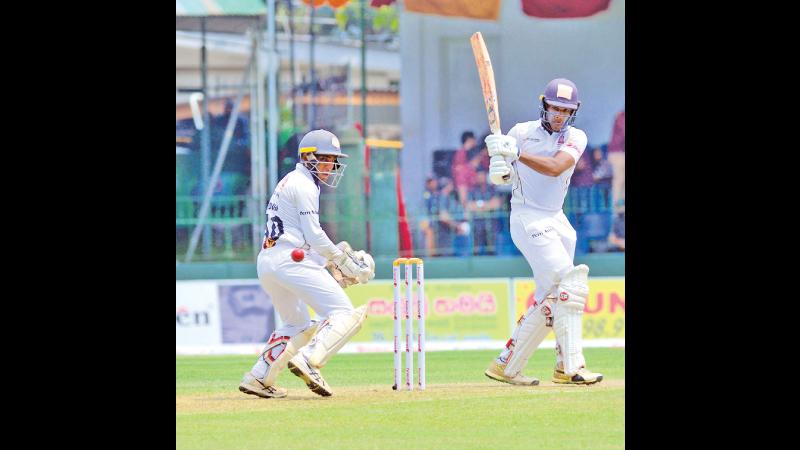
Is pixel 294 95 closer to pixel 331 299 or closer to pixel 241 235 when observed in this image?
pixel 241 235

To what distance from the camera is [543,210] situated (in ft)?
29.1

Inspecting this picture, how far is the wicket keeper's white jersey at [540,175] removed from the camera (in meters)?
8.82

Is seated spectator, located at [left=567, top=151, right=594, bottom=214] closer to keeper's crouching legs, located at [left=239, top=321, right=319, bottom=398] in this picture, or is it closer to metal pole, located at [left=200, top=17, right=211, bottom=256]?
metal pole, located at [left=200, top=17, right=211, bottom=256]

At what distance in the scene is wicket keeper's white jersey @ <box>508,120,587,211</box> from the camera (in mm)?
8820

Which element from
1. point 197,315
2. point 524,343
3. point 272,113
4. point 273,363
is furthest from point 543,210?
point 272,113

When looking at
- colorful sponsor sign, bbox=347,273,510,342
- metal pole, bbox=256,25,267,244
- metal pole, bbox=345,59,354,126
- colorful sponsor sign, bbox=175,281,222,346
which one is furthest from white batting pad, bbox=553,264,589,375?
metal pole, bbox=345,59,354,126

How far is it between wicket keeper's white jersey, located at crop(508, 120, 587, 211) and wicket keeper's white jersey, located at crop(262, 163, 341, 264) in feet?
4.29

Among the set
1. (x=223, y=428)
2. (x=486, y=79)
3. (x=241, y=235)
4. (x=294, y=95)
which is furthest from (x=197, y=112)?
(x=223, y=428)

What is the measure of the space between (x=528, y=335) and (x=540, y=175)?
3.35 ft

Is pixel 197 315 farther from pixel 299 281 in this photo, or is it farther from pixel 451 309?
pixel 299 281

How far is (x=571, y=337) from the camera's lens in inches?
338
